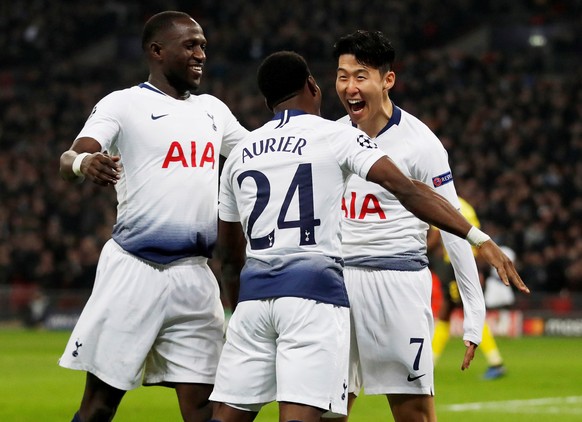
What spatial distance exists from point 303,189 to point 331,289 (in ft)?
1.62

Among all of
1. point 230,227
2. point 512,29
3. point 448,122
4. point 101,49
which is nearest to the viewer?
point 230,227

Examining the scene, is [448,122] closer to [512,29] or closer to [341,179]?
[512,29]

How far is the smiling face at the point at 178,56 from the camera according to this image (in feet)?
20.9

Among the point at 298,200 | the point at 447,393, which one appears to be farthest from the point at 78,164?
the point at 447,393

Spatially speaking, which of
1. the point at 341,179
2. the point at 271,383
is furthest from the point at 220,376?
the point at 341,179

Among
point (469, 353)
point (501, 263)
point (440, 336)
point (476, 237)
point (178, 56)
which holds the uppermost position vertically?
point (178, 56)

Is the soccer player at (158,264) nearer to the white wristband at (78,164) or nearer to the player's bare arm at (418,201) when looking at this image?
the white wristband at (78,164)

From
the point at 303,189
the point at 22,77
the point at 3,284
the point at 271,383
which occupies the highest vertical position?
the point at 22,77

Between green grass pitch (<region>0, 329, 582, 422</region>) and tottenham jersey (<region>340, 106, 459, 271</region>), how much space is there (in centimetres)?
417

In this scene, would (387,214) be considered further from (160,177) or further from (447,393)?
(447,393)

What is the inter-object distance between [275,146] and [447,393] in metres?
7.47

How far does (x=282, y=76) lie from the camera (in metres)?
5.74

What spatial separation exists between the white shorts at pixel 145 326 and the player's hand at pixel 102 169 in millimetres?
1005

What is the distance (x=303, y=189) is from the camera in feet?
18.2
